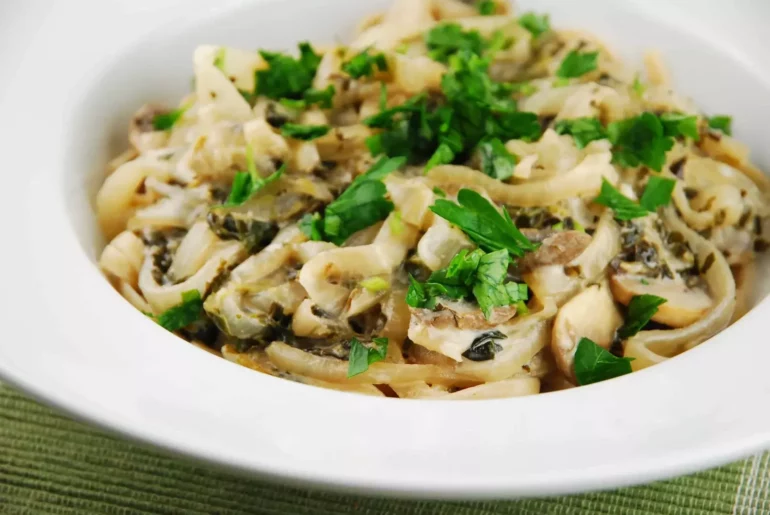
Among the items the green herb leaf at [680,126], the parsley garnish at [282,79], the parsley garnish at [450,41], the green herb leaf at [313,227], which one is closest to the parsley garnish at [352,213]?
the green herb leaf at [313,227]

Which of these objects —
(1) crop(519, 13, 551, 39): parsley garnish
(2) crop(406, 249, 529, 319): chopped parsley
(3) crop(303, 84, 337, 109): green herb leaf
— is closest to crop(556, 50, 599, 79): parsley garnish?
(1) crop(519, 13, 551, 39): parsley garnish

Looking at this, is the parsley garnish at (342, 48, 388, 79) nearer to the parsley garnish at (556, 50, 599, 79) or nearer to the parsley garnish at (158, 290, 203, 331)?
the parsley garnish at (556, 50, 599, 79)

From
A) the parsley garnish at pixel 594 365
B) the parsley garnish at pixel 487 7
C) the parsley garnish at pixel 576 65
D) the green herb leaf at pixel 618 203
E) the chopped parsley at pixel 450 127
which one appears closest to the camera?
the parsley garnish at pixel 594 365

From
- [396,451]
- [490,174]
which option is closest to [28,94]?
[490,174]

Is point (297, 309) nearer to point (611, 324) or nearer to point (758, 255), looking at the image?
point (611, 324)

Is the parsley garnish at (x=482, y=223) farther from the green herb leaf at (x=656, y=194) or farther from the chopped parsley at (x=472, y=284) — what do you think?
the green herb leaf at (x=656, y=194)
